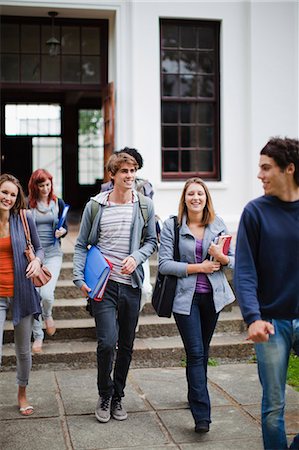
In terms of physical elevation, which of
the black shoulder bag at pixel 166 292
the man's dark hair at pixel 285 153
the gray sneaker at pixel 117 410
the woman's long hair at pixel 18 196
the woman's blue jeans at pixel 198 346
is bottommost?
the gray sneaker at pixel 117 410

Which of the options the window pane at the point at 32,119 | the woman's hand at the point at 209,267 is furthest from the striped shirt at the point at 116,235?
the window pane at the point at 32,119

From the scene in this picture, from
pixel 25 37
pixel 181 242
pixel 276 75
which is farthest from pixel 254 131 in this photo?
pixel 181 242

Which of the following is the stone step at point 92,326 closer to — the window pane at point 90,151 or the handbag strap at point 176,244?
the handbag strap at point 176,244

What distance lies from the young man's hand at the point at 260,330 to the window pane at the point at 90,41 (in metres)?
8.93

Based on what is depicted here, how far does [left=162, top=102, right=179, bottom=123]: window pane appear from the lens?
443 inches

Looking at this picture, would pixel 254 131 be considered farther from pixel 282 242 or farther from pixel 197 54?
pixel 282 242

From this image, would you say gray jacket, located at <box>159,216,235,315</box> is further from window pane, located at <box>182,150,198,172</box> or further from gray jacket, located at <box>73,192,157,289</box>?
window pane, located at <box>182,150,198,172</box>

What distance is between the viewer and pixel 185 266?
5.00 m

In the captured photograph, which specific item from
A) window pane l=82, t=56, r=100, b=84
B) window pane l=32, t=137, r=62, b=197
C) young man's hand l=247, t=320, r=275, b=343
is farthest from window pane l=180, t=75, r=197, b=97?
window pane l=32, t=137, r=62, b=197

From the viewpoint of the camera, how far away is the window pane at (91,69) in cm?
1157

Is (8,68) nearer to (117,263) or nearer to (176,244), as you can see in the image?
(117,263)

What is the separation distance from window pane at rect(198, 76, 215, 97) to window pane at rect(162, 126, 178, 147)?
78 cm

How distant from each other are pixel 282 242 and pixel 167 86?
7.93 m

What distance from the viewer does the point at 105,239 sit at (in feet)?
17.3
